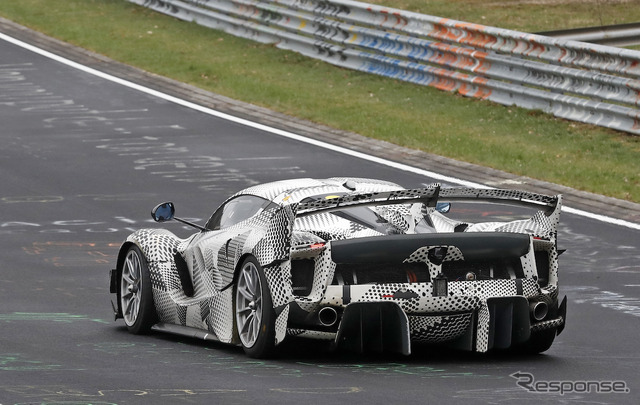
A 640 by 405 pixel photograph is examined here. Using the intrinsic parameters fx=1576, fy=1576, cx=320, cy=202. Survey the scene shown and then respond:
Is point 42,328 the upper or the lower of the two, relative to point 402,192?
lower

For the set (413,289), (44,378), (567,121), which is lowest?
(44,378)

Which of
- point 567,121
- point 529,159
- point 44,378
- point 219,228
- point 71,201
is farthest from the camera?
point 567,121

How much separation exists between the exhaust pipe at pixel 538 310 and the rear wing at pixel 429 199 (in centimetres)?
61

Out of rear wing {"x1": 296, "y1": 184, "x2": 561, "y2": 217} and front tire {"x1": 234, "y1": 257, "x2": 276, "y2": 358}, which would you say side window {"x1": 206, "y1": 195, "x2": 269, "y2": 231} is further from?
rear wing {"x1": 296, "y1": 184, "x2": 561, "y2": 217}

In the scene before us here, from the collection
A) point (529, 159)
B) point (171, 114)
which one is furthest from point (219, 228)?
point (171, 114)

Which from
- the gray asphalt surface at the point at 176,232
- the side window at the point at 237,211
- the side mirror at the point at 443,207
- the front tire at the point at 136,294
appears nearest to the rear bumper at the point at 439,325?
the gray asphalt surface at the point at 176,232

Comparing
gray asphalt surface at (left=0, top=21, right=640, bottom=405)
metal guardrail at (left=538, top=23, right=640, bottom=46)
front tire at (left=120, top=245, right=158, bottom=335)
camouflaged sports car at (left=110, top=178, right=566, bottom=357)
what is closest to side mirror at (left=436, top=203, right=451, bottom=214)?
camouflaged sports car at (left=110, top=178, right=566, bottom=357)

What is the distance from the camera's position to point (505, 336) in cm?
981

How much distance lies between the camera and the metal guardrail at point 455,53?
21.1 meters

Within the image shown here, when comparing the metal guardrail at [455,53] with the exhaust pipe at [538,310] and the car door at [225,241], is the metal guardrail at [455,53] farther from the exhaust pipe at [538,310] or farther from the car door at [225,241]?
the exhaust pipe at [538,310]

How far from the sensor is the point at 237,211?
11.0 m

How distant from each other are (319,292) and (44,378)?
67.6 inches

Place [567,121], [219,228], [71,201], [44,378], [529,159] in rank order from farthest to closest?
[567,121], [529,159], [71,201], [219,228], [44,378]

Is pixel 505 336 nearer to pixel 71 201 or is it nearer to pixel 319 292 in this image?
pixel 319 292
